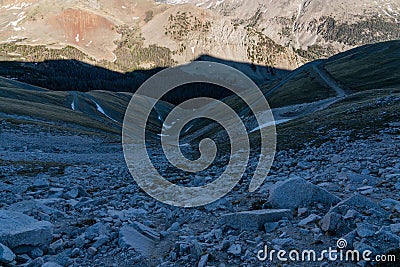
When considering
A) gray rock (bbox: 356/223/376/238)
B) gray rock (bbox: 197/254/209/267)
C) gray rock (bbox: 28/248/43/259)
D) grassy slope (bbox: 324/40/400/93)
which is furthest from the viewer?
grassy slope (bbox: 324/40/400/93)

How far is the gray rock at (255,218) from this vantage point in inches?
397

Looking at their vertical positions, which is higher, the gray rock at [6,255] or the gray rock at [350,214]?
the gray rock at [350,214]

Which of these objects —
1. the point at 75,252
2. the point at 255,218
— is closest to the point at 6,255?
the point at 75,252

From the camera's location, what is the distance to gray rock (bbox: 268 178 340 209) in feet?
36.9

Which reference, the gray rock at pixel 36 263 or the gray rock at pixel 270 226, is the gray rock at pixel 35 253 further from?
the gray rock at pixel 270 226

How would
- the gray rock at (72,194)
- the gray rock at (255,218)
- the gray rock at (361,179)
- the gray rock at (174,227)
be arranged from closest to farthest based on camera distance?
the gray rock at (255,218) < the gray rock at (174,227) < the gray rock at (361,179) < the gray rock at (72,194)

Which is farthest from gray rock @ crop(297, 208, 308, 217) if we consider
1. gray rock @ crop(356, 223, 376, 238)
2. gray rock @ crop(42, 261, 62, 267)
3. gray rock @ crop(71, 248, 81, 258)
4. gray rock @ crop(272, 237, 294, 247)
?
gray rock @ crop(42, 261, 62, 267)

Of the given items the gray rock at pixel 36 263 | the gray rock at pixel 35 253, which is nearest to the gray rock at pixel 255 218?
the gray rock at pixel 36 263

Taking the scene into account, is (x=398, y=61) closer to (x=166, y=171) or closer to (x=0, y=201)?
(x=166, y=171)

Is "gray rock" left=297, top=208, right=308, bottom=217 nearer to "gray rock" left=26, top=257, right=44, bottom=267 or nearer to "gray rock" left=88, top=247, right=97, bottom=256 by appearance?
"gray rock" left=88, top=247, right=97, bottom=256

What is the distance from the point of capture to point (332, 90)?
318ft

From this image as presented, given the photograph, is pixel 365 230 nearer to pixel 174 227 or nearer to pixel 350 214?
pixel 350 214

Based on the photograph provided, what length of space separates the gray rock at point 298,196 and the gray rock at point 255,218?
981 mm

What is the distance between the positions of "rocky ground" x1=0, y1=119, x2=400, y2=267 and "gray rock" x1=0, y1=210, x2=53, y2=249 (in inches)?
1.1
